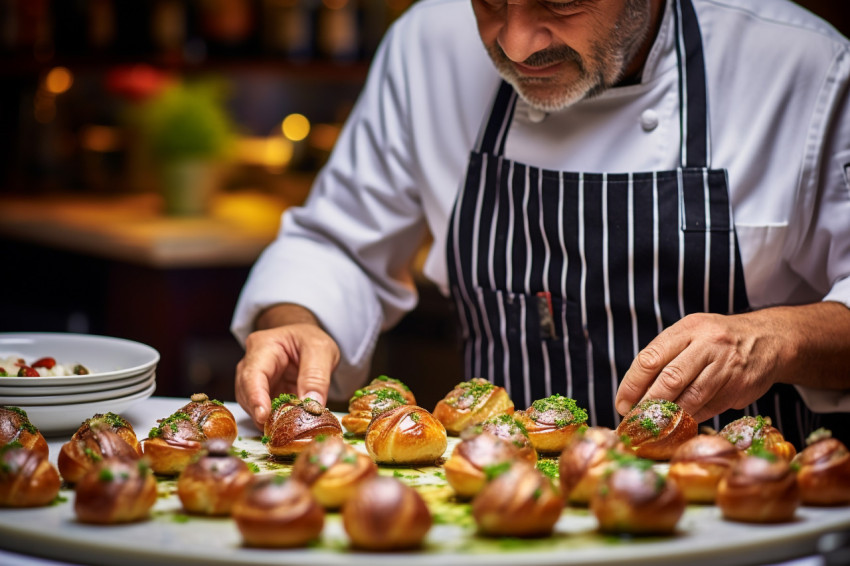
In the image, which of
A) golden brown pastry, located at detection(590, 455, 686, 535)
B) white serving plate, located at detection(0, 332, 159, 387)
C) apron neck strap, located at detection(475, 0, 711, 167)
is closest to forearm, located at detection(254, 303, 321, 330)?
white serving plate, located at detection(0, 332, 159, 387)

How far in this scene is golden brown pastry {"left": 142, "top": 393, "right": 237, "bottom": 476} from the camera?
1416 mm

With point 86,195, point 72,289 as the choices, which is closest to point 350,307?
point 72,289

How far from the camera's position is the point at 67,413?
1581mm

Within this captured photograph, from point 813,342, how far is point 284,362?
0.91 m

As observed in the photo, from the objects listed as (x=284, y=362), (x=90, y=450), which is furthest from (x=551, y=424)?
(x=90, y=450)

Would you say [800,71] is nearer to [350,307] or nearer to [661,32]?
[661,32]

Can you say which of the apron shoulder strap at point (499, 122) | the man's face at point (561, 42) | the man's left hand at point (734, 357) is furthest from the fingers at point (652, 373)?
the apron shoulder strap at point (499, 122)

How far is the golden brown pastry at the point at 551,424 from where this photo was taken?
5.09 ft

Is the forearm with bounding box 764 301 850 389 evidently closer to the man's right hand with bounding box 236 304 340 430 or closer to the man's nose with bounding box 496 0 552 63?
the man's nose with bounding box 496 0 552 63

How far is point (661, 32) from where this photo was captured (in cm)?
196

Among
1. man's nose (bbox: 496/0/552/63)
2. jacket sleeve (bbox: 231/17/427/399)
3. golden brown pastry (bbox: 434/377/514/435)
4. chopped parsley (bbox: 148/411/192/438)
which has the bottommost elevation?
golden brown pastry (bbox: 434/377/514/435)

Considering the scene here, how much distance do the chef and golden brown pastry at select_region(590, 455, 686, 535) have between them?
556 mm

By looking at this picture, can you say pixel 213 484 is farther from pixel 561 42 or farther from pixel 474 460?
pixel 561 42

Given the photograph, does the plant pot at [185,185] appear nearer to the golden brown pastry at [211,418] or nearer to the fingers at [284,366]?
the fingers at [284,366]
